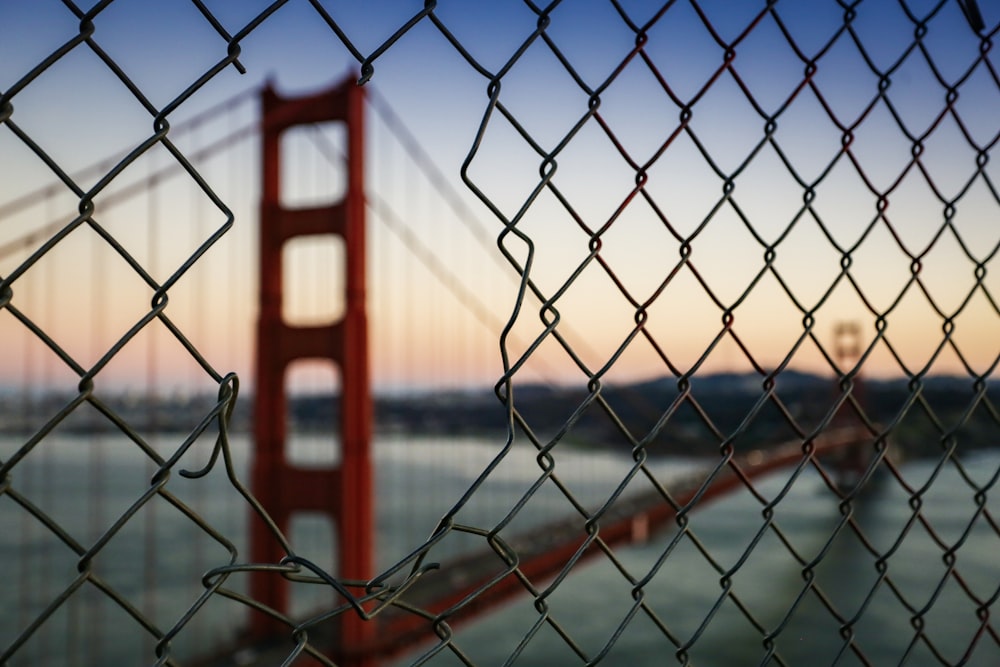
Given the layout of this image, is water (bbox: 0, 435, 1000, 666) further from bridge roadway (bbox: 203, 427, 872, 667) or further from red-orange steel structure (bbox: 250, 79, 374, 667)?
red-orange steel structure (bbox: 250, 79, 374, 667)

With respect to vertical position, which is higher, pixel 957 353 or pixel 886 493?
pixel 957 353

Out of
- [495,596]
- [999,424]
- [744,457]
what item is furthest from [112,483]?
[999,424]

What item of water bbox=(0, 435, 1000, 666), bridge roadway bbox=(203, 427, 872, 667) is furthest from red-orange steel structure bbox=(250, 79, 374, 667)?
water bbox=(0, 435, 1000, 666)

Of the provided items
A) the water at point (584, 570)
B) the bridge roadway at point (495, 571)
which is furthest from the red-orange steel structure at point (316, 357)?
the water at point (584, 570)

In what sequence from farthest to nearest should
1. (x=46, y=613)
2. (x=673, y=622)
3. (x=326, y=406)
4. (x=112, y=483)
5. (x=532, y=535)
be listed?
1. (x=112, y=483)
2. (x=673, y=622)
3. (x=532, y=535)
4. (x=326, y=406)
5. (x=46, y=613)

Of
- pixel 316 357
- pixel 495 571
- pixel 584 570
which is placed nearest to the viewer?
pixel 316 357

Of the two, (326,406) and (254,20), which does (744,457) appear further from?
(254,20)

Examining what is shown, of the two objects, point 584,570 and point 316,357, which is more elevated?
point 316,357

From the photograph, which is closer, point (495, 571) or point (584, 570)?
point (495, 571)

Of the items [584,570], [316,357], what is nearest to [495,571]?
[316,357]

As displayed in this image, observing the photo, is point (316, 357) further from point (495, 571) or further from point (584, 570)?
point (584, 570)
